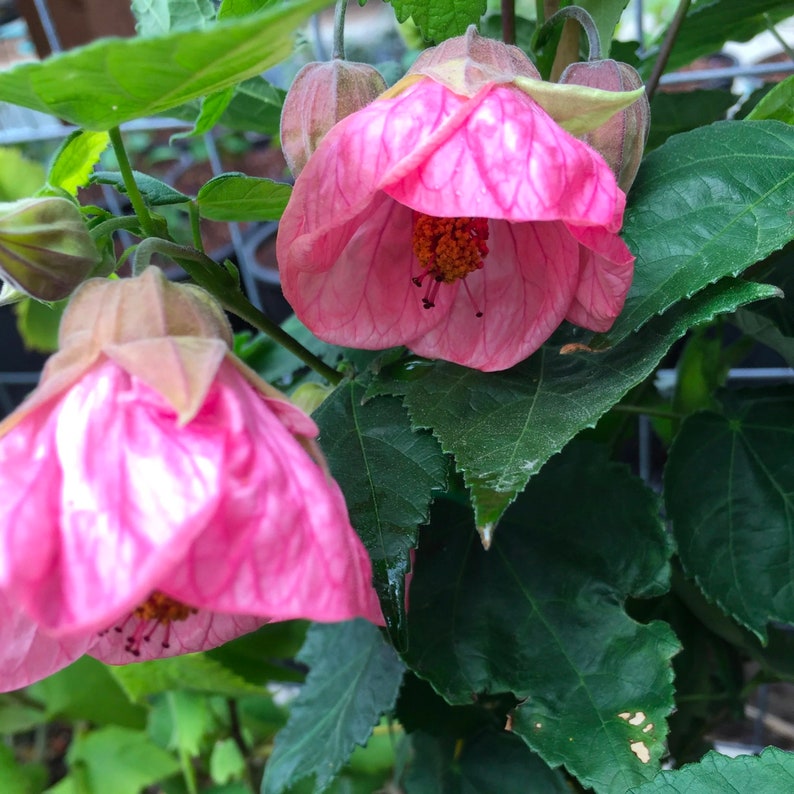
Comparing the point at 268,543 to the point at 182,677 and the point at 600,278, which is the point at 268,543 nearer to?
the point at 600,278

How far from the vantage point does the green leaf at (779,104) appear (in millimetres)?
395

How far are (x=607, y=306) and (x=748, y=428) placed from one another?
21 centimetres

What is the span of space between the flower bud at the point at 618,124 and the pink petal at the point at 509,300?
0.12ft

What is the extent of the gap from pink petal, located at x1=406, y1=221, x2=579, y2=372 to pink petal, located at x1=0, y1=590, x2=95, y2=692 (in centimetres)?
19

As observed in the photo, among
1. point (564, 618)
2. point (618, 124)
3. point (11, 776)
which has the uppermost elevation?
point (618, 124)

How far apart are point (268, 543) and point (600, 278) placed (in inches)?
6.9

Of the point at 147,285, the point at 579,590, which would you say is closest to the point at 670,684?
the point at 579,590

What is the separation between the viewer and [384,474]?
0.36 meters

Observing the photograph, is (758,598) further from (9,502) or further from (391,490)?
(9,502)

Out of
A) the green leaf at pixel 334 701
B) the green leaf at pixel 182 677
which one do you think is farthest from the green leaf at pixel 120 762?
the green leaf at pixel 334 701

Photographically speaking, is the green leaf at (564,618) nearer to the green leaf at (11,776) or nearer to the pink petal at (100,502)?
the pink petal at (100,502)

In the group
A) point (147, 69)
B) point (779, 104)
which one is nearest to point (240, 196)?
point (147, 69)

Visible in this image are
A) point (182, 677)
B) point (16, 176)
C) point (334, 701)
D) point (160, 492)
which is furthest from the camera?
point (16, 176)

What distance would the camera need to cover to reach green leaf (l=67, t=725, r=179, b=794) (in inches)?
34.2
